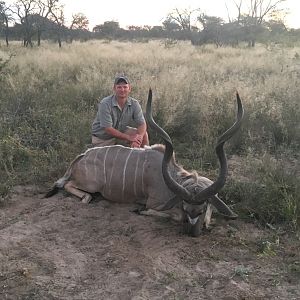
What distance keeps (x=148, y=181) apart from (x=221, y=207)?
25.6 inches

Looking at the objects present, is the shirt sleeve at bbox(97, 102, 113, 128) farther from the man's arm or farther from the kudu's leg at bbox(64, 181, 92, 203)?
the kudu's leg at bbox(64, 181, 92, 203)

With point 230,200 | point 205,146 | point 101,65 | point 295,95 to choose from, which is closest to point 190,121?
point 205,146

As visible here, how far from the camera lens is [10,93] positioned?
21.6ft

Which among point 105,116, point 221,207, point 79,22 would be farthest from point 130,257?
point 79,22

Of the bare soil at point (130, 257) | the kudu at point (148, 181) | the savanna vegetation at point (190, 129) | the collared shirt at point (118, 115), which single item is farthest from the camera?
the collared shirt at point (118, 115)

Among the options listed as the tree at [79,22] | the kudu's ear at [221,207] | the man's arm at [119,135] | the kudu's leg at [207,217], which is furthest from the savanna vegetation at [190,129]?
the tree at [79,22]

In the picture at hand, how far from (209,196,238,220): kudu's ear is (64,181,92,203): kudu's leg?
1073 mm

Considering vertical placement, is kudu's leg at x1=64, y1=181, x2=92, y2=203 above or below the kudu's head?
below

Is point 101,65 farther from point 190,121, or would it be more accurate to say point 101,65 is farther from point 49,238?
point 49,238

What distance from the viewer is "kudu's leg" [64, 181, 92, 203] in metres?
4.00

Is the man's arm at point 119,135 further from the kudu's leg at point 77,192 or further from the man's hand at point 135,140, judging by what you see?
the kudu's leg at point 77,192

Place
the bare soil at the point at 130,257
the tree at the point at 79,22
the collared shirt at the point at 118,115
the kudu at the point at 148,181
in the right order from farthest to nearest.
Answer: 1. the tree at the point at 79,22
2. the collared shirt at the point at 118,115
3. the kudu at the point at 148,181
4. the bare soil at the point at 130,257

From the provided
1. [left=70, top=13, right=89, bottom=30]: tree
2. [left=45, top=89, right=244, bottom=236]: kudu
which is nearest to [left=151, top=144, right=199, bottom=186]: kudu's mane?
[left=45, top=89, right=244, bottom=236]: kudu

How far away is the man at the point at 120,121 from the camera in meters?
4.57
